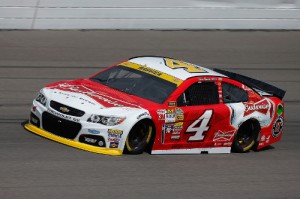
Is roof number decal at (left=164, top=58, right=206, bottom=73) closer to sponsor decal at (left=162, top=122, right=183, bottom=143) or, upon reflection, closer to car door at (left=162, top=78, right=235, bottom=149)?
car door at (left=162, top=78, right=235, bottom=149)

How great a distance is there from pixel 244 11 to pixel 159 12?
7.15ft

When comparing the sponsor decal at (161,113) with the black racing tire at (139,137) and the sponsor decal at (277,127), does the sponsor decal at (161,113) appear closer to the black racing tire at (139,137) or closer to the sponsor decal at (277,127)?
the black racing tire at (139,137)

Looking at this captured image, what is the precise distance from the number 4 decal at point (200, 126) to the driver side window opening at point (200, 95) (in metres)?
0.19

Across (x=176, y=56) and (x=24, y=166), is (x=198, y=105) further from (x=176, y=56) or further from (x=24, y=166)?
(x=176, y=56)

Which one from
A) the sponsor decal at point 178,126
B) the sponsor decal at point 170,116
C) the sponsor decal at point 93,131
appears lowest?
the sponsor decal at point 93,131

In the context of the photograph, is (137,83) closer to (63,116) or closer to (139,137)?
(139,137)

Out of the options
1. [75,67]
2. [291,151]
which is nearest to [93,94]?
[291,151]

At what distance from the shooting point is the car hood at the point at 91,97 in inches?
393

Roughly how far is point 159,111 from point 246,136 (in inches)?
78.5

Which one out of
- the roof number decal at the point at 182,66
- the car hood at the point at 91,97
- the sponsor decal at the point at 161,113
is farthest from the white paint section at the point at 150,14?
the sponsor decal at the point at 161,113

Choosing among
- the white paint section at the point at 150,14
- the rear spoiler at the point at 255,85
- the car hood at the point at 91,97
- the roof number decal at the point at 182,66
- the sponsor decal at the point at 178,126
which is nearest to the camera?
the car hood at the point at 91,97

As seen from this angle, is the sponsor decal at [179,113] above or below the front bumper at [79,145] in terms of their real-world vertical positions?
above

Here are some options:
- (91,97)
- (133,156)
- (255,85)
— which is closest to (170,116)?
(133,156)

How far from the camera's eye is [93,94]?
10477mm
